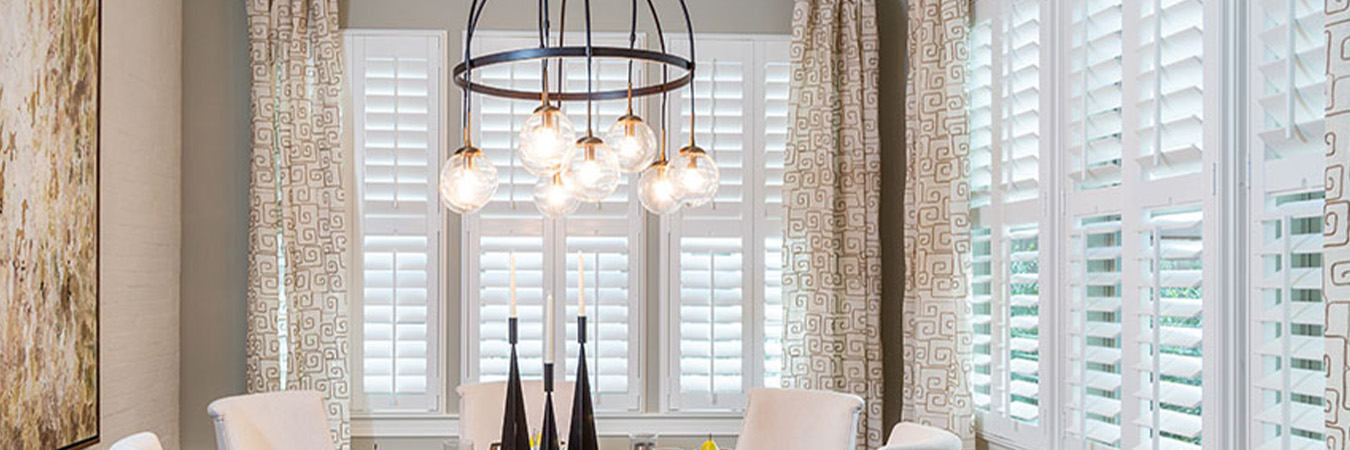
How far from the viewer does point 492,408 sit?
3.71 meters

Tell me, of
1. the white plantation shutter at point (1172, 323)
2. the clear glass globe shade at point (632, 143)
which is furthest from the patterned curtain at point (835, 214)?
the clear glass globe shade at point (632, 143)

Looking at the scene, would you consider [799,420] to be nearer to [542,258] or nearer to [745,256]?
[745,256]

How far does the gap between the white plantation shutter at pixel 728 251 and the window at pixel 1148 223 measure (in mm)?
906

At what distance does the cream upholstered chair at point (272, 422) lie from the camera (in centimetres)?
310

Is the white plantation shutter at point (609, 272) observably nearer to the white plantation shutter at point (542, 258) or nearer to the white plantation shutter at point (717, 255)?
the white plantation shutter at point (542, 258)

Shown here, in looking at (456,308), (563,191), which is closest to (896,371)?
(456,308)

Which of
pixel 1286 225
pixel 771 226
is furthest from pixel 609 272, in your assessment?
pixel 1286 225

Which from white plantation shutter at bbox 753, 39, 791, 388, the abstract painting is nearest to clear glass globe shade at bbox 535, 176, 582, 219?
the abstract painting

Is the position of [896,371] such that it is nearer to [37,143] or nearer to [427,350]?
[427,350]

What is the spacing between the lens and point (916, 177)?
3.93m

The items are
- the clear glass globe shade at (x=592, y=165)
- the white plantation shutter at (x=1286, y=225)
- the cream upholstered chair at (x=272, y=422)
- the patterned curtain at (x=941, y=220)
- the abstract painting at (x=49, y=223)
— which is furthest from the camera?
the patterned curtain at (x=941, y=220)

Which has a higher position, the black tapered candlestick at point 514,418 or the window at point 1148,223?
the window at point 1148,223

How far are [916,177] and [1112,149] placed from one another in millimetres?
995

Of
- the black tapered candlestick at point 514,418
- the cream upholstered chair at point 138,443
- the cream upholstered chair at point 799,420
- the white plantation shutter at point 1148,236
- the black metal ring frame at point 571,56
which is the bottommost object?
the cream upholstered chair at point 799,420
